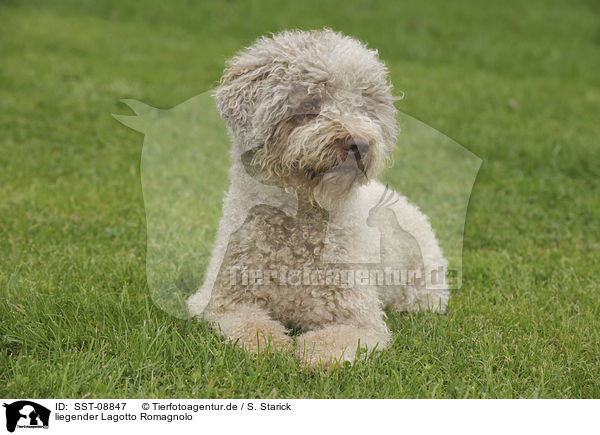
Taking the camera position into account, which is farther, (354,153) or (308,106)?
(308,106)

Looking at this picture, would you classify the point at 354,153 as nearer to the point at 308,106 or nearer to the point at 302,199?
the point at 308,106

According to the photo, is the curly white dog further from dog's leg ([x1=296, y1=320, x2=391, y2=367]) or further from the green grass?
the green grass

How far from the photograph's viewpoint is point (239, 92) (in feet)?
10.8

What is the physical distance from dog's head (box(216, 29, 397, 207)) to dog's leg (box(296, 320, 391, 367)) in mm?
690

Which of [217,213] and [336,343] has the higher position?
[217,213]

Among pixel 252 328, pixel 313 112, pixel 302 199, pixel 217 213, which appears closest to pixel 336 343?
pixel 252 328

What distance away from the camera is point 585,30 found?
14.2m

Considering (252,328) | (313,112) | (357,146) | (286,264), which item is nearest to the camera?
(357,146)
